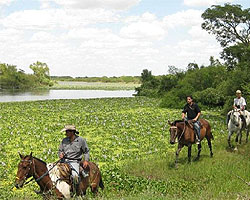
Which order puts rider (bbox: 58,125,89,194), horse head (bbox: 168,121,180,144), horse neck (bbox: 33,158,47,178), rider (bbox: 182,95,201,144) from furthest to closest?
rider (bbox: 182,95,201,144), horse head (bbox: 168,121,180,144), rider (bbox: 58,125,89,194), horse neck (bbox: 33,158,47,178)

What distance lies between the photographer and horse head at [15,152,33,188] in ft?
21.0

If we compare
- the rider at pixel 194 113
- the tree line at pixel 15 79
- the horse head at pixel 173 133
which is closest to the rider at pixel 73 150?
the horse head at pixel 173 133

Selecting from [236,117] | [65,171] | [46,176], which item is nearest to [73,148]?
[65,171]

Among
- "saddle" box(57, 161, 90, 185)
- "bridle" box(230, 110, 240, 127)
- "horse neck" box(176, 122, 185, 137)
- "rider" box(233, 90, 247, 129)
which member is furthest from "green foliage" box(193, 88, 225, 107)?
"saddle" box(57, 161, 90, 185)

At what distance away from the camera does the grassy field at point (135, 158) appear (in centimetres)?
892

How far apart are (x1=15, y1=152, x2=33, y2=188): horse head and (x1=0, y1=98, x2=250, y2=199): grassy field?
150 centimetres

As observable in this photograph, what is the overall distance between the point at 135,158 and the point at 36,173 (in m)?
7.17

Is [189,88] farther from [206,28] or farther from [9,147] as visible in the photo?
[9,147]

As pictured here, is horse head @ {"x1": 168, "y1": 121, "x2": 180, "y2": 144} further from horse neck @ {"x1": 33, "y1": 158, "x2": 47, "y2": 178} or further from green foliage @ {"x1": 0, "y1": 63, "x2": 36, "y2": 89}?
green foliage @ {"x1": 0, "y1": 63, "x2": 36, "y2": 89}

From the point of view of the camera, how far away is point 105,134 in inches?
741

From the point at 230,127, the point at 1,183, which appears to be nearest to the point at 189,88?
the point at 230,127

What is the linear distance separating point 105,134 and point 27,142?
4241 mm

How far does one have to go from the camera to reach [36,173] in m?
6.78

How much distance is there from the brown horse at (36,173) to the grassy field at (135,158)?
3.13 feet
